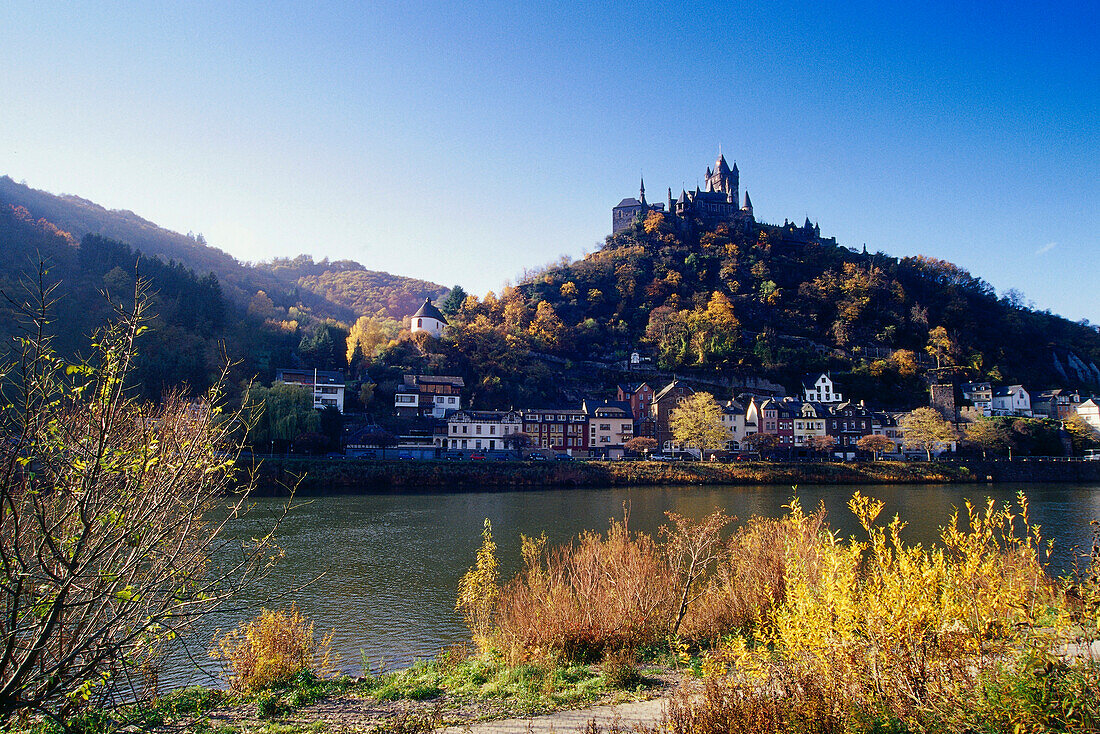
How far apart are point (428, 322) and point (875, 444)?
56.7m

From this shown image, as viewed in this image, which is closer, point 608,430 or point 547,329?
point 608,430

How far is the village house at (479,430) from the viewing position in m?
61.9

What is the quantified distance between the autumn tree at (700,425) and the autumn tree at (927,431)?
808 inches

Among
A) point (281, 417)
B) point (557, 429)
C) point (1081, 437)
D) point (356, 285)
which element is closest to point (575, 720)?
point (281, 417)

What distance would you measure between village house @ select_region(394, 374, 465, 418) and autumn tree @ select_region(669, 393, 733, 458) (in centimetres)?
2517

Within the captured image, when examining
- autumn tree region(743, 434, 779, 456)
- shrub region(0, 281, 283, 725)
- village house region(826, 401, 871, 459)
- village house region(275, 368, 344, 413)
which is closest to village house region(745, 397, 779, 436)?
autumn tree region(743, 434, 779, 456)

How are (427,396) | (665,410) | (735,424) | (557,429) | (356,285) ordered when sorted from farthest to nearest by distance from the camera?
(356,285) < (735,424) < (665,410) < (427,396) < (557,429)

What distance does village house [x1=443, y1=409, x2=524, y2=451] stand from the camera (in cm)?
6188

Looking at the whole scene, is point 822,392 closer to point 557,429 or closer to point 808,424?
point 808,424

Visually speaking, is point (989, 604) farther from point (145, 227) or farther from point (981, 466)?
point (145, 227)

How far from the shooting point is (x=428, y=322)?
8006 cm

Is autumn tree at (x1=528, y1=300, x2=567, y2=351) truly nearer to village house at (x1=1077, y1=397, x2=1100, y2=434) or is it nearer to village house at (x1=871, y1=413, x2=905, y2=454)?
village house at (x1=871, y1=413, x2=905, y2=454)

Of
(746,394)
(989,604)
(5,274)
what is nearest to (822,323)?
(746,394)

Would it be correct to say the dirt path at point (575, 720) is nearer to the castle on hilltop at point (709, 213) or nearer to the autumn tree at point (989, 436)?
the autumn tree at point (989, 436)
